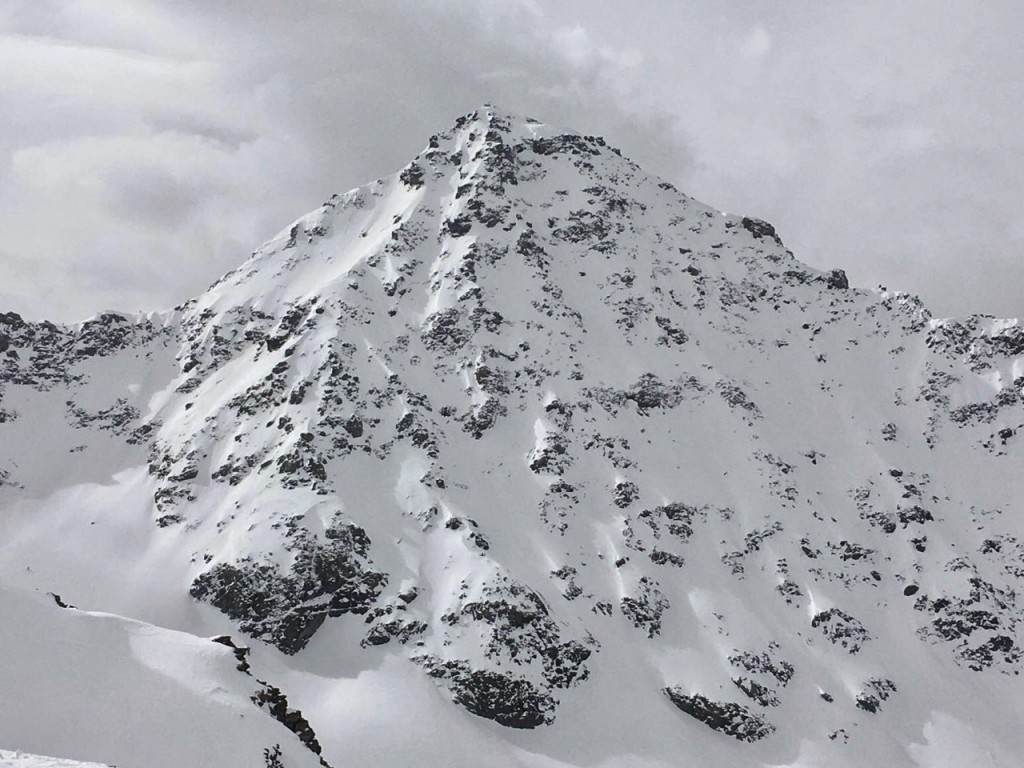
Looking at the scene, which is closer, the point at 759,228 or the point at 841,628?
the point at 841,628

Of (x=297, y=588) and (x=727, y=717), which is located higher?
(x=297, y=588)

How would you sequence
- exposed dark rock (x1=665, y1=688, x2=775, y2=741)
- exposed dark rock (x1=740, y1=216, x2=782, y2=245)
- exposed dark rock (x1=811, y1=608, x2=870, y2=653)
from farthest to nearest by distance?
1. exposed dark rock (x1=740, y1=216, x2=782, y2=245)
2. exposed dark rock (x1=811, y1=608, x2=870, y2=653)
3. exposed dark rock (x1=665, y1=688, x2=775, y2=741)

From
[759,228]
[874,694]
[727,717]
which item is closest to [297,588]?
[727,717]

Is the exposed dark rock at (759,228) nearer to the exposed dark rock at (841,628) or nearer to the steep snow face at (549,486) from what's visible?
the steep snow face at (549,486)

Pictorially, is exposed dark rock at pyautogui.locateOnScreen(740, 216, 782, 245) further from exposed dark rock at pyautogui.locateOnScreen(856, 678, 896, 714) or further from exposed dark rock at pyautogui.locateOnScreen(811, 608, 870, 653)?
exposed dark rock at pyautogui.locateOnScreen(856, 678, 896, 714)

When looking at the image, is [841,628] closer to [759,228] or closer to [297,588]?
[297,588]

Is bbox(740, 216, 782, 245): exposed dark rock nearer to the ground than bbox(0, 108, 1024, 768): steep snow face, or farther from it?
farther from it

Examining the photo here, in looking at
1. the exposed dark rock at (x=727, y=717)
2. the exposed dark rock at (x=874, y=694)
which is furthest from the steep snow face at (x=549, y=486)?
the exposed dark rock at (x=874, y=694)

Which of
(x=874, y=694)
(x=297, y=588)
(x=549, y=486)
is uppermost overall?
(x=549, y=486)

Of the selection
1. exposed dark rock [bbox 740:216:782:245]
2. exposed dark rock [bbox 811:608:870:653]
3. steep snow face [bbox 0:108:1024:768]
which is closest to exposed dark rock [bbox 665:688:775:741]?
steep snow face [bbox 0:108:1024:768]

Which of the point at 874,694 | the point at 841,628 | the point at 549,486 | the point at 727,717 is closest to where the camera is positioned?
the point at 727,717

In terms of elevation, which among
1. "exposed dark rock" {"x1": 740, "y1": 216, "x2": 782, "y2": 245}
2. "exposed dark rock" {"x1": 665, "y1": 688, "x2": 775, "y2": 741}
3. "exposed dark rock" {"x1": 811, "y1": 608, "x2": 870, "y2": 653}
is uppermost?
"exposed dark rock" {"x1": 740, "y1": 216, "x2": 782, "y2": 245}
